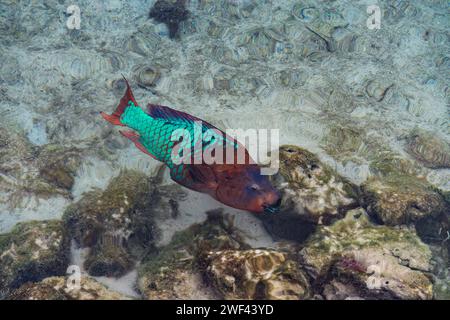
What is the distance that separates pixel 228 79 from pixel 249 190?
2.88m

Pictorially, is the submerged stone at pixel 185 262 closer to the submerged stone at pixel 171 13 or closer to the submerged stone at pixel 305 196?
the submerged stone at pixel 305 196

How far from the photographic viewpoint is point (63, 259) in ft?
11.5

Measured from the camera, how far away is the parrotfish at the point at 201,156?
2732 millimetres

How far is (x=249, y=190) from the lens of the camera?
2.72 meters

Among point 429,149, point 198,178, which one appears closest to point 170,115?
point 198,178

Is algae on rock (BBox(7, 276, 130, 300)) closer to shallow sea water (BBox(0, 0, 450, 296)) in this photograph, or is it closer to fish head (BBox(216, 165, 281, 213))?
shallow sea water (BBox(0, 0, 450, 296))

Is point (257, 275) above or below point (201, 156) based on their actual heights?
below

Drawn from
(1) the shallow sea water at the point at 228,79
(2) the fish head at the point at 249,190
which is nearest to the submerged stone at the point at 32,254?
(1) the shallow sea water at the point at 228,79

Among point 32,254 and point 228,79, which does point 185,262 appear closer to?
point 32,254

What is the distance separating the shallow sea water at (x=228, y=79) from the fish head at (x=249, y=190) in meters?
0.94

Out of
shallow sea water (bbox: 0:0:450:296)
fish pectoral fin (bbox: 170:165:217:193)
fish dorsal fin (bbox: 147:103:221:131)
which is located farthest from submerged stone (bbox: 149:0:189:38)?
fish pectoral fin (bbox: 170:165:217:193)

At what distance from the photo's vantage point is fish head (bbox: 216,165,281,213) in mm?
2703

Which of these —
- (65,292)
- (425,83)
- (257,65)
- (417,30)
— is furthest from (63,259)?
(417,30)
